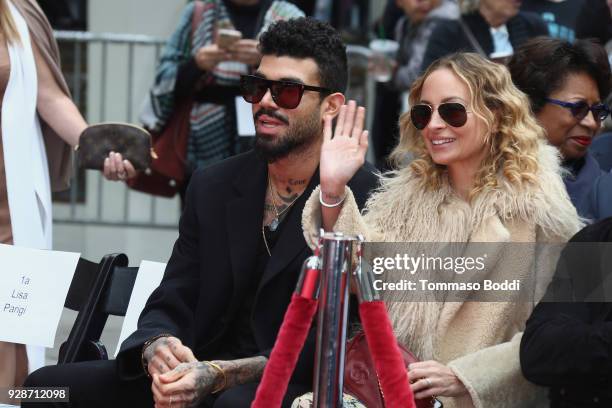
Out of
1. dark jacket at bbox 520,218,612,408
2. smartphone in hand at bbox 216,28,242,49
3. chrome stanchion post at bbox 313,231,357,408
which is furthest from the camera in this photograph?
smartphone in hand at bbox 216,28,242,49

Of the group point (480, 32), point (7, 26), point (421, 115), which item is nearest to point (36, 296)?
point (7, 26)

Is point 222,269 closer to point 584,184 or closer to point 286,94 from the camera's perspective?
point 286,94

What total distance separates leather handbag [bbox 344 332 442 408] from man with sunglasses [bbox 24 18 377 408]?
1.00 ft

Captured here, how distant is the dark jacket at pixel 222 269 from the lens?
4.30m

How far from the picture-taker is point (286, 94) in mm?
4520

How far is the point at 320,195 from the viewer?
13.4ft

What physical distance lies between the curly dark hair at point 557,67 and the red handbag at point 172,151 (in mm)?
2296

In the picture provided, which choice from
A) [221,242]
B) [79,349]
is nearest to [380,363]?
[221,242]

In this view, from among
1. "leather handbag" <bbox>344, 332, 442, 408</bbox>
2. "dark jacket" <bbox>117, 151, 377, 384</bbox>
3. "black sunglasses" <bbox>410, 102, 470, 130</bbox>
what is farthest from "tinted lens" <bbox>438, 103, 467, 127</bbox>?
"leather handbag" <bbox>344, 332, 442, 408</bbox>

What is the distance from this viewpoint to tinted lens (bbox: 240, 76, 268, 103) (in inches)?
179

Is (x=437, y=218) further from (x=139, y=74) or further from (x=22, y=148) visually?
(x=139, y=74)

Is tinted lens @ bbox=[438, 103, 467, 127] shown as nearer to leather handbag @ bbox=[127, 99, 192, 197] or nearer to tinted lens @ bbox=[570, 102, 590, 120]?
tinted lens @ bbox=[570, 102, 590, 120]

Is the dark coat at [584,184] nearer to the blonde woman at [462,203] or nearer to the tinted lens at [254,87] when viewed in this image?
the blonde woman at [462,203]

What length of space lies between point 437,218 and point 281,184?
0.66m
